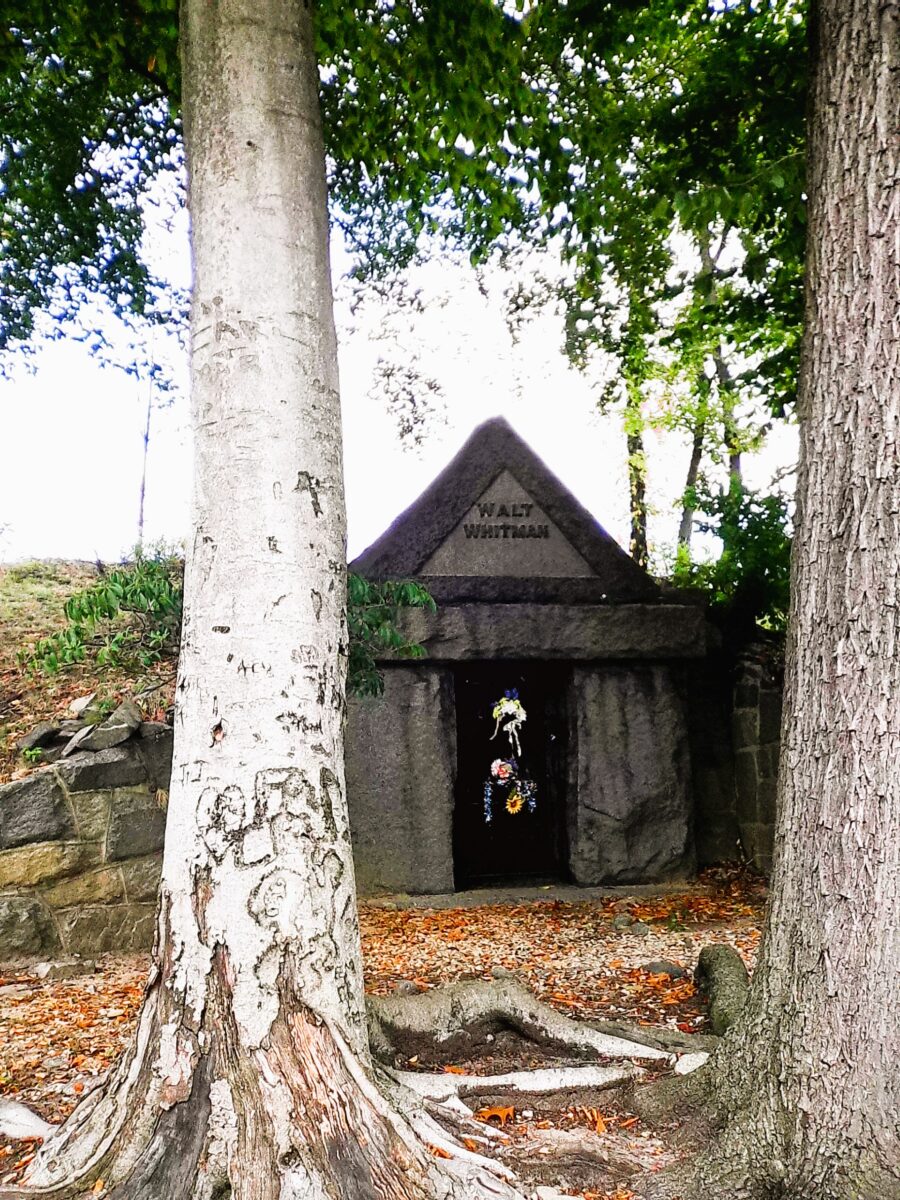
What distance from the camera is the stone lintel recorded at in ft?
23.8

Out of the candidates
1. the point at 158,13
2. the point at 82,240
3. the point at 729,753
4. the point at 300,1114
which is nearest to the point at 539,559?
the point at 729,753

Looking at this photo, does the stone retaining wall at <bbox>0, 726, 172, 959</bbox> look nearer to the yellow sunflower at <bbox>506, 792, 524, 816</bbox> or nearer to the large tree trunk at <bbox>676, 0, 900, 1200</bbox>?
the large tree trunk at <bbox>676, 0, 900, 1200</bbox>

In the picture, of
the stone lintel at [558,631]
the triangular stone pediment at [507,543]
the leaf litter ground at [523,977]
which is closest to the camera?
the leaf litter ground at [523,977]

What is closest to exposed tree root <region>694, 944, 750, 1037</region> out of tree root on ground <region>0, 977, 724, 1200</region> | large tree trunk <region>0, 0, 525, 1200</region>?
tree root on ground <region>0, 977, 724, 1200</region>

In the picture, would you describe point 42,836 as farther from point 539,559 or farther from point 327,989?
point 539,559

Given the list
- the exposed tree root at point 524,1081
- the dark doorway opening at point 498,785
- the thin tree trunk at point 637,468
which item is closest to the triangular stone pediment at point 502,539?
the dark doorway opening at point 498,785

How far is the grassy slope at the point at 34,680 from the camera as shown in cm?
650

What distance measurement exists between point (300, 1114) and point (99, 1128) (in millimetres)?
591

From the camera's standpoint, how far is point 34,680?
283 inches

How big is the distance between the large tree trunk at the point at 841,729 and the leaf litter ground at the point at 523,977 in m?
0.51

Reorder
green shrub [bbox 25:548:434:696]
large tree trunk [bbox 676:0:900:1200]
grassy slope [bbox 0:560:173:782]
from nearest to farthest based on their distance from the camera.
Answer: large tree trunk [bbox 676:0:900:1200]
green shrub [bbox 25:548:434:696]
grassy slope [bbox 0:560:173:782]

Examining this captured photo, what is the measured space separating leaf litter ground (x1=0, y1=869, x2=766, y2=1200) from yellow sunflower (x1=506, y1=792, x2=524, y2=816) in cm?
231

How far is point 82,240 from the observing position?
8.72 m

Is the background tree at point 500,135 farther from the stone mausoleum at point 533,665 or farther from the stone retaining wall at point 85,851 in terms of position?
the stone retaining wall at point 85,851
